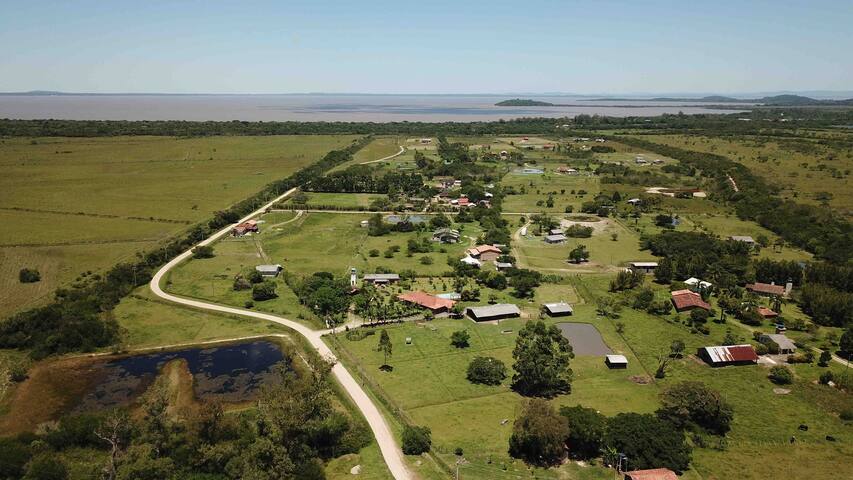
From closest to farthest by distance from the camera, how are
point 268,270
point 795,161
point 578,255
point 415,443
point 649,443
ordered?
point 649,443 → point 415,443 → point 268,270 → point 578,255 → point 795,161

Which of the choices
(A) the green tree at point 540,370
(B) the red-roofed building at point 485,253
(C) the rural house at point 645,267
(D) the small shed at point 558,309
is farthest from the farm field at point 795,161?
(A) the green tree at point 540,370

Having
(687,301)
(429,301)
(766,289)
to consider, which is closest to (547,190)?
(766,289)

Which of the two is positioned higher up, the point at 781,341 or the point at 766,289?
the point at 766,289

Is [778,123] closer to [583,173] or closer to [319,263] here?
[583,173]

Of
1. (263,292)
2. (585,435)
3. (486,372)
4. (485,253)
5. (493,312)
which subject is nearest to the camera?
(585,435)

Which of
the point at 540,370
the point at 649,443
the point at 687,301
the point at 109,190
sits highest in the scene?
the point at 109,190

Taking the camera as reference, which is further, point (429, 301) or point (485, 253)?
point (485, 253)

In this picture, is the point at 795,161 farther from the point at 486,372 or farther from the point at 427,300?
the point at 486,372
